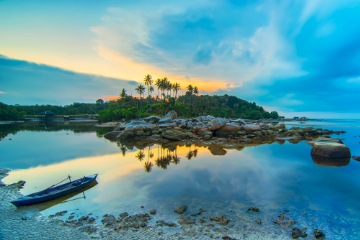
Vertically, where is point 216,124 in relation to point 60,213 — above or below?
above

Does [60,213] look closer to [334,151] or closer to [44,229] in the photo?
[44,229]

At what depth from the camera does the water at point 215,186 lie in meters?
10.9

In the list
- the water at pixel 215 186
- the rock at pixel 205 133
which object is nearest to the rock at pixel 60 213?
the water at pixel 215 186

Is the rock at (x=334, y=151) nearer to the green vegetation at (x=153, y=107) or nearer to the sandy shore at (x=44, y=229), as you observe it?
the sandy shore at (x=44, y=229)

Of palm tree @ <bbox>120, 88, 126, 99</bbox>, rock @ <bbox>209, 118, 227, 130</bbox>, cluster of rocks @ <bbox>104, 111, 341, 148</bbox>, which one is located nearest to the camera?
cluster of rocks @ <bbox>104, 111, 341, 148</bbox>

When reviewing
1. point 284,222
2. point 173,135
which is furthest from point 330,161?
point 173,135

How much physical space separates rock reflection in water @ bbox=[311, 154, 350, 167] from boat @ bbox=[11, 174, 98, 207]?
74.8ft

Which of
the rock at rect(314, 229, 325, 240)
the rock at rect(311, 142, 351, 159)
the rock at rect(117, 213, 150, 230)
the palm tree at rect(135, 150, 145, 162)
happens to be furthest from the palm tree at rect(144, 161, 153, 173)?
the rock at rect(311, 142, 351, 159)

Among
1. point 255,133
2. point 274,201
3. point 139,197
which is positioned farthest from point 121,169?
point 255,133

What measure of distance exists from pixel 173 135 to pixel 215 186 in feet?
80.9

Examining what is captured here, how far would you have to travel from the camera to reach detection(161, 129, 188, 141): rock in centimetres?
3938

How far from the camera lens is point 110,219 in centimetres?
1038

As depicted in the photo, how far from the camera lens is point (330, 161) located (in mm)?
23891

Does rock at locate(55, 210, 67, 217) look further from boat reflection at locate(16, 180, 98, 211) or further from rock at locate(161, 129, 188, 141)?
rock at locate(161, 129, 188, 141)
